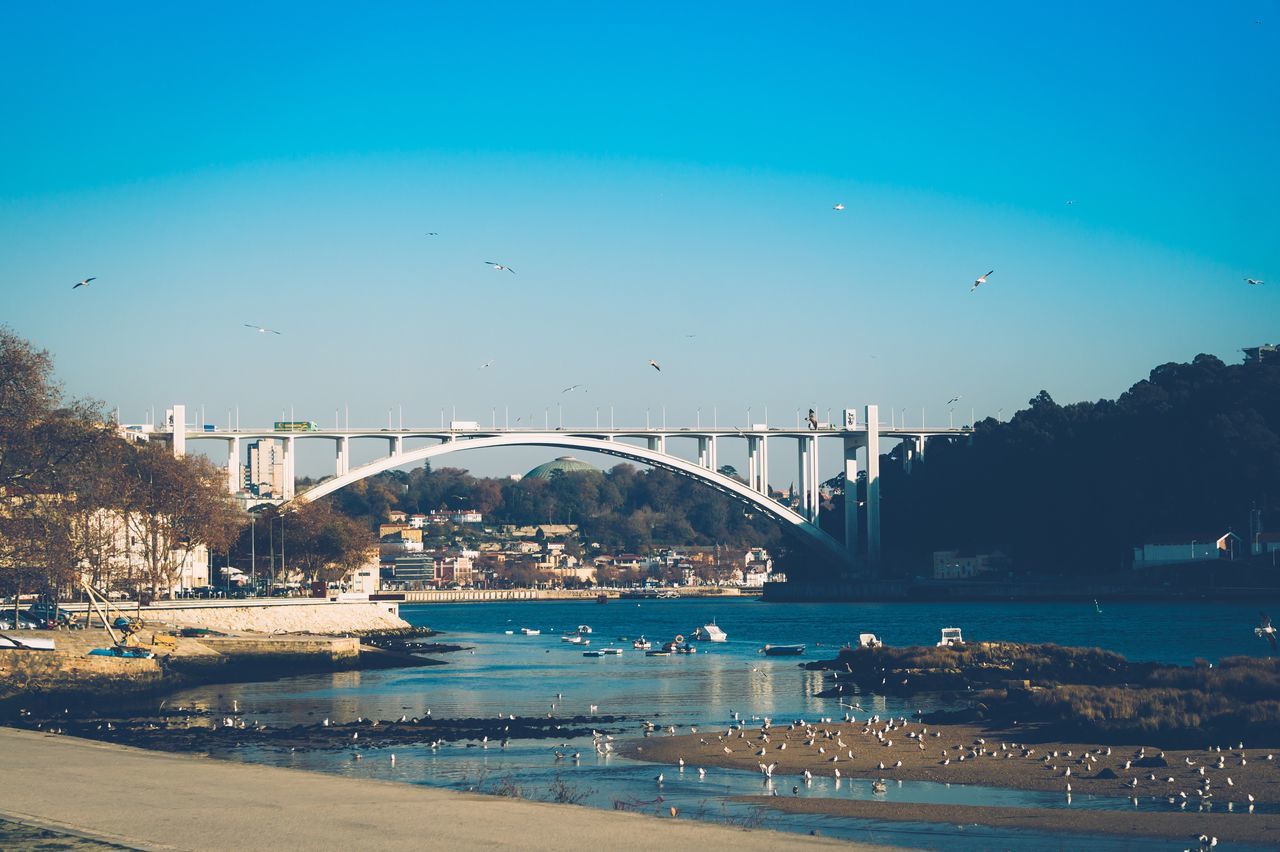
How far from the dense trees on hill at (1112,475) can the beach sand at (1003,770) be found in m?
66.3

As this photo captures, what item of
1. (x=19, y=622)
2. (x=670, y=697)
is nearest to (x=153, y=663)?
(x=19, y=622)

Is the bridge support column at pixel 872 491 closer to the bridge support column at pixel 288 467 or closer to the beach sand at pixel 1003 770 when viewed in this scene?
the bridge support column at pixel 288 467

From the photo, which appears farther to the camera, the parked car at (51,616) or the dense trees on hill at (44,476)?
the parked car at (51,616)

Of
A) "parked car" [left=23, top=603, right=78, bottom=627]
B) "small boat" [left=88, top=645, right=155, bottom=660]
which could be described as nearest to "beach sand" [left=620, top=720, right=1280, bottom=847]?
"small boat" [left=88, top=645, right=155, bottom=660]

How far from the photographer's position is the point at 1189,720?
23234mm

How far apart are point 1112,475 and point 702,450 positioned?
92.0 ft

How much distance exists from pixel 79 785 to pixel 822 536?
296 ft

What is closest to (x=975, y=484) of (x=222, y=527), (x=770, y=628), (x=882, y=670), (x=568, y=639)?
(x=770, y=628)

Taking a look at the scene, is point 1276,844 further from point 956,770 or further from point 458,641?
point 458,641

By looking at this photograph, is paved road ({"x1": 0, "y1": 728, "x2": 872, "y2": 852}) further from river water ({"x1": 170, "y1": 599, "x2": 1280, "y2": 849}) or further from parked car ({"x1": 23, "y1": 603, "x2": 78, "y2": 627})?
parked car ({"x1": 23, "y1": 603, "x2": 78, "y2": 627})

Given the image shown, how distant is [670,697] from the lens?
34438 mm

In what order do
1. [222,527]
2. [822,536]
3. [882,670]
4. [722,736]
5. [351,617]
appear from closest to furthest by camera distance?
[722,736] → [882,670] → [222,527] → [351,617] → [822,536]

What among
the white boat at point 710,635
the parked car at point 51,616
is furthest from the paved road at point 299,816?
the white boat at point 710,635

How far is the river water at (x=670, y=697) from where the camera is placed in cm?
1856
